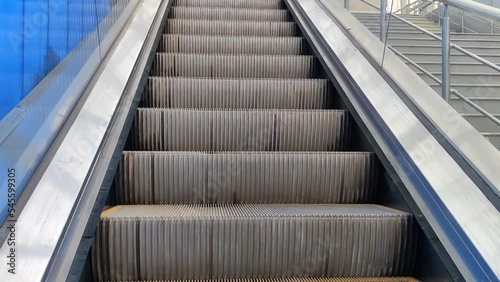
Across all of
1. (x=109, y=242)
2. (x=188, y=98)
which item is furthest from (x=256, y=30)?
(x=109, y=242)

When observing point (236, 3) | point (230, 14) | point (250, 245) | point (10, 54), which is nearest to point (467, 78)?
point (230, 14)

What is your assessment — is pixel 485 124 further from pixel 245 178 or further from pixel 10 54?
pixel 10 54

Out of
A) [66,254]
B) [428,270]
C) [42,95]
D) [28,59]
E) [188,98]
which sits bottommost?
[428,270]

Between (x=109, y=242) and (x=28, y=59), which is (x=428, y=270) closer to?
(x=109, y=242)

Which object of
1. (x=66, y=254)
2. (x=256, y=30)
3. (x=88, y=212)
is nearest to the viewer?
(x=66, y=254)

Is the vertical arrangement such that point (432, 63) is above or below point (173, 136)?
above

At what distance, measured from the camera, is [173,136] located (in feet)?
8.46

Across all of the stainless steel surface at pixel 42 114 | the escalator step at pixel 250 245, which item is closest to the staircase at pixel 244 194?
the escalator step at pixel 250 245

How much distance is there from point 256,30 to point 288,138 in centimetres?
186

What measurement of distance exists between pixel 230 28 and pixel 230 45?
0.46 metres

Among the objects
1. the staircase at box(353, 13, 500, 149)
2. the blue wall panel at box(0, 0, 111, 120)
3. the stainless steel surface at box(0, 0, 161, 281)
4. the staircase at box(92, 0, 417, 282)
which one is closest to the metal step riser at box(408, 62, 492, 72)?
the staircase at box(353, 13, 500, 149)

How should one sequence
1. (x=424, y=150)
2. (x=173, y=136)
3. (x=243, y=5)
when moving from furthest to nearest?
(x=243, y=5)
(x=173, y=136)
(x=424, y=150)

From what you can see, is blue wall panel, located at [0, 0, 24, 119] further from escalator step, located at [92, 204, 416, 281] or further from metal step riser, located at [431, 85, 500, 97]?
metal step riser, located at [431, 85, 500, 97]

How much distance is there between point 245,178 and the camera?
222cm
